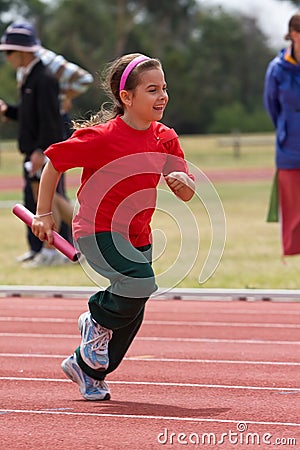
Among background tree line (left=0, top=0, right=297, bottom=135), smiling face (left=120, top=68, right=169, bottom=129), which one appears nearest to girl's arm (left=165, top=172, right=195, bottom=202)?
smiling face (left=120, top=68, right=169, bottom=129)

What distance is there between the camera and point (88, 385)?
6.37 metres

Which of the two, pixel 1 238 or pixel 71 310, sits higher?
pixel 71 310

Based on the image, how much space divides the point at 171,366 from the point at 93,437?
2.00 m

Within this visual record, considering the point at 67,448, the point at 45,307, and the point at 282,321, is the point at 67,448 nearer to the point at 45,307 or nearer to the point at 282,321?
the point at 282,321

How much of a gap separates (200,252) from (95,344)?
817 centimetres

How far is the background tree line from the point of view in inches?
2963

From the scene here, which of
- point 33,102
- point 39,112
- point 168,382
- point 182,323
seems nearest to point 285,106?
point 39,112

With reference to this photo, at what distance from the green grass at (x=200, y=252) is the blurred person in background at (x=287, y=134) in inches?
19.1

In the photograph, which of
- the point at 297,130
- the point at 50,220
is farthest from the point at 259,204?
the point at 50,220

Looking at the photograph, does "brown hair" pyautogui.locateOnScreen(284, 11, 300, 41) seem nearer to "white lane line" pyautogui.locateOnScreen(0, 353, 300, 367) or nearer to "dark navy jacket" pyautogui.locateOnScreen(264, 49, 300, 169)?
"dark navy jacket" pyautogui.locateOnScreen(264, 49, 300, 169)

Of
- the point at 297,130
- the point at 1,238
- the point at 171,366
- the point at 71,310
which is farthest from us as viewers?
the point at 1,238

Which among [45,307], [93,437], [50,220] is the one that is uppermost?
[50,220]

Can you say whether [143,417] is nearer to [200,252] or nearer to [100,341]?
[100,341]

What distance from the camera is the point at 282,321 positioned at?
9234 mm
